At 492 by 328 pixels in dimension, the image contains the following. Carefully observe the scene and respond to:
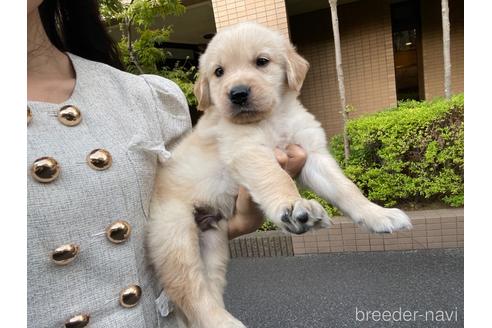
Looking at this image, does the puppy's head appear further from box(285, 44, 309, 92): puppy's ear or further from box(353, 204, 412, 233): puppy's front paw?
box(353, 204, 412, 233): puppy's front paw

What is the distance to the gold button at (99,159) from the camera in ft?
3.93

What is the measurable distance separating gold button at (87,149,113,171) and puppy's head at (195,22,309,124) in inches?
28.4

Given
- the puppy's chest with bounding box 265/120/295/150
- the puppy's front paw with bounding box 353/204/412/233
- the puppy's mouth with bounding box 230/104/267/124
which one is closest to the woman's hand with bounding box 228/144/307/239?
the puppy's chest with bounding box 265/120/295/150

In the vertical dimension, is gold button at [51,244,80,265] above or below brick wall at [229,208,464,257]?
above

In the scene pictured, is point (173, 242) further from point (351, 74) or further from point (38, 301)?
point (351, 74)

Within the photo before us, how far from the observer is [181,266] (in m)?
1.60

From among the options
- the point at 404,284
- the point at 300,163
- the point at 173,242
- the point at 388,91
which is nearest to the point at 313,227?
the point at 300,163

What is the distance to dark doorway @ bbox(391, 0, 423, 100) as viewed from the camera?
27.3 feet

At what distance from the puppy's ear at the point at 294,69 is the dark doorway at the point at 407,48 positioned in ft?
23.5

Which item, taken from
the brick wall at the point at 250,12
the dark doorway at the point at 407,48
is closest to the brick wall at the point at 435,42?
the dark doorway at the point at 407,48

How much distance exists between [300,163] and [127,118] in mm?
759

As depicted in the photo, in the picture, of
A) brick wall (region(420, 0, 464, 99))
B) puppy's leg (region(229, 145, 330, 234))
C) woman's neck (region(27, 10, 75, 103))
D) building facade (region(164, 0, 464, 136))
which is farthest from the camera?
building facade (region(164, 0, 464, 136))

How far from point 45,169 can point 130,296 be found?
1.46 feet

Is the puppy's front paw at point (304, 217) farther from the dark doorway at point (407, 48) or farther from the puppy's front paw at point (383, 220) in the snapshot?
the dark doorway at point (407, 48)
